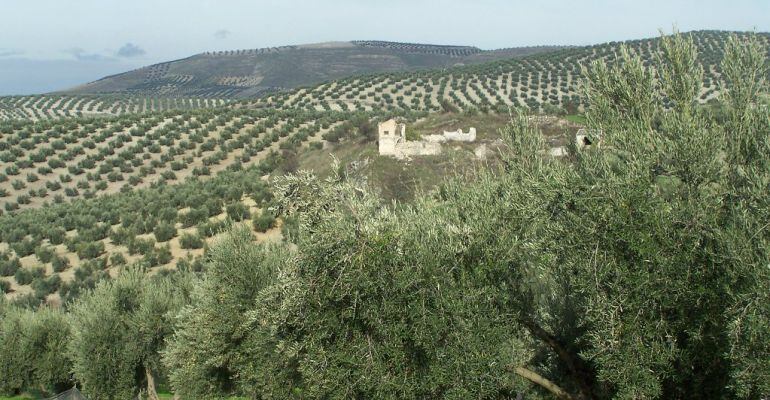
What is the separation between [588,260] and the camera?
877 centimetres

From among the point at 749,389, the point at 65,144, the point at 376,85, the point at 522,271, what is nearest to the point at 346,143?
the point at 65,144

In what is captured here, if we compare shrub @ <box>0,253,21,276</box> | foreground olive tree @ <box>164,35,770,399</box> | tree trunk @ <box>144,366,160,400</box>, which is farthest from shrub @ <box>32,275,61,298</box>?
foreground olive tree @ <box>164,35,770,399</box>

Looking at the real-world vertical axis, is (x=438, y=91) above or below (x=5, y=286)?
above

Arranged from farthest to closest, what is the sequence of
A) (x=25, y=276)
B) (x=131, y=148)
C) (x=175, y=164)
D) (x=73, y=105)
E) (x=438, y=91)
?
(x=73, y=105) → (x=438, y=91) → (x=131, y=148) → (x=175, y=164) → (x=25, y=276)

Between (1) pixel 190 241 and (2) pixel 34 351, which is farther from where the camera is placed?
(1) pixel 190 241

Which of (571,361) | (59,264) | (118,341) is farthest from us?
(59,264)


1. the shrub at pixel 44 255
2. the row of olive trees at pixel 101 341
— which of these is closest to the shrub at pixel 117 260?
the shrub at pixel 44 255

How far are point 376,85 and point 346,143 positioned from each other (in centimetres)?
3737

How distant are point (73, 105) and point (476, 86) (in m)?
66.1

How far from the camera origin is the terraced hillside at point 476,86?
255ft

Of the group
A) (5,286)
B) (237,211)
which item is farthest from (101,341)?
(237,211)

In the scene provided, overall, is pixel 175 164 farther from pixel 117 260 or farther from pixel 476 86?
pixel 476 86

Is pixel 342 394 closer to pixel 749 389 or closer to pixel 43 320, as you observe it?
pixel 749 389

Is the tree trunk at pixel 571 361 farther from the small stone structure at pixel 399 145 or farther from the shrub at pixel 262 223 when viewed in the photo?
the small stone structure at pixel 399 145
